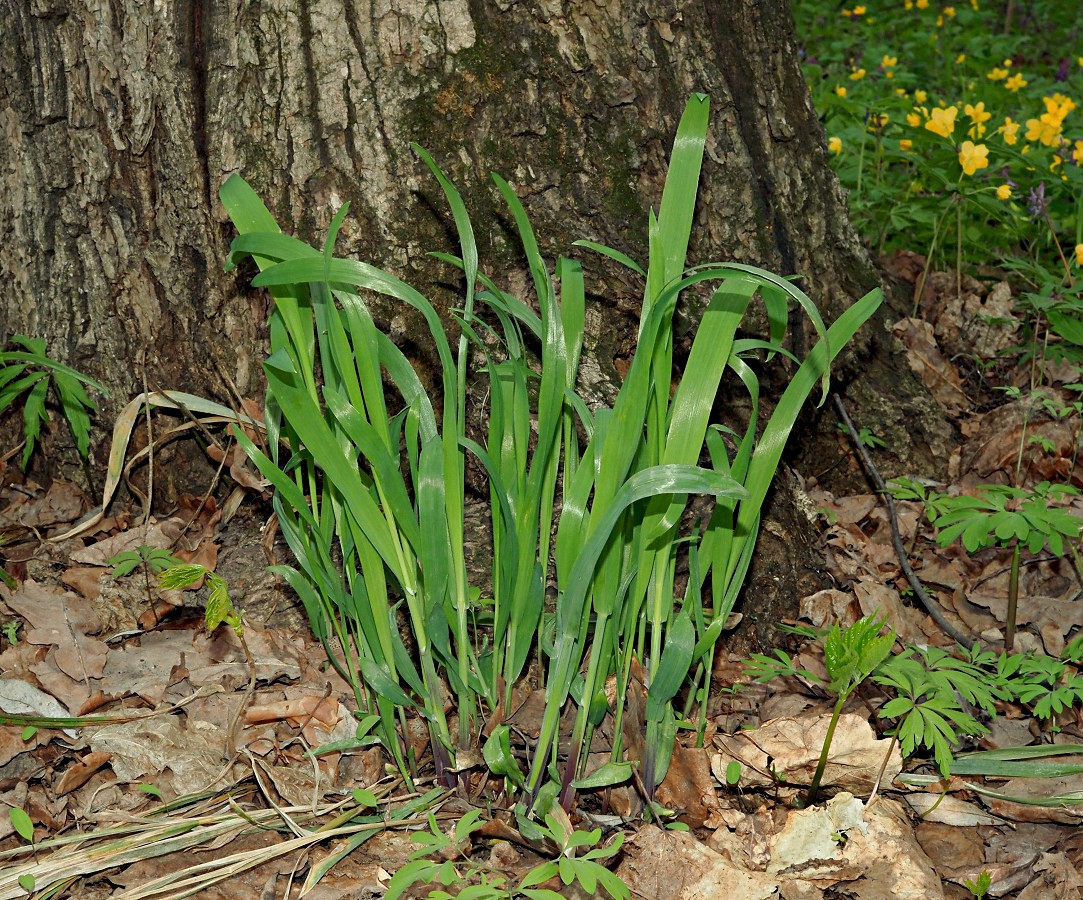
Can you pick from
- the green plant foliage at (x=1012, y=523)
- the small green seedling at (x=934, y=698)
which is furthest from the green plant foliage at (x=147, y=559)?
the green plant foliage at (x=1012, y=523)

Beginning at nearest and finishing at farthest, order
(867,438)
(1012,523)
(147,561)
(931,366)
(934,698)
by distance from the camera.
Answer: (934,698)
(1012,523)
(147,561)
(867,438)
(931,366)

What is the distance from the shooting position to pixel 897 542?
6.34 ft

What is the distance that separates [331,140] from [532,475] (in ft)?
2.60

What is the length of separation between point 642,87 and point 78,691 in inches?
56.3

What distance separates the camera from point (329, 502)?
1.46 meters

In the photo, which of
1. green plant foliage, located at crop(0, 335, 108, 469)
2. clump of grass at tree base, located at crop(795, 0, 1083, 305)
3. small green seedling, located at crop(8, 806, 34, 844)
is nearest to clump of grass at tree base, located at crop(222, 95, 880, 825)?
small green seedling, located at crop(8, 806, 34, 844)

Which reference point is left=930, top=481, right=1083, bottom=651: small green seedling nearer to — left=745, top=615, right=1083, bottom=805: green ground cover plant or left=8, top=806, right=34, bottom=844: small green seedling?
left=745, top=615, right=1083, bottom=805: green ground cover plant

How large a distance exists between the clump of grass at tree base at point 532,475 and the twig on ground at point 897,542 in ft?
1.92

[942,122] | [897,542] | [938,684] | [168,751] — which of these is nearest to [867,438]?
[897,542]

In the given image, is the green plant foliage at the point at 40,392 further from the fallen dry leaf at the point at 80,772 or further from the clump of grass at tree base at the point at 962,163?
the clump of grass at tree base at the point at 962,163

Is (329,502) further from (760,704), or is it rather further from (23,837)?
(760,704)

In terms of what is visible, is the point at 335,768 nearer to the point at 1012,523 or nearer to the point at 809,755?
the point at 809,755

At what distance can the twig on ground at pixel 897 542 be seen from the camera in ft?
5.96

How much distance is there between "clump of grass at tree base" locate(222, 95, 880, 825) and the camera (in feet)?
4.11
